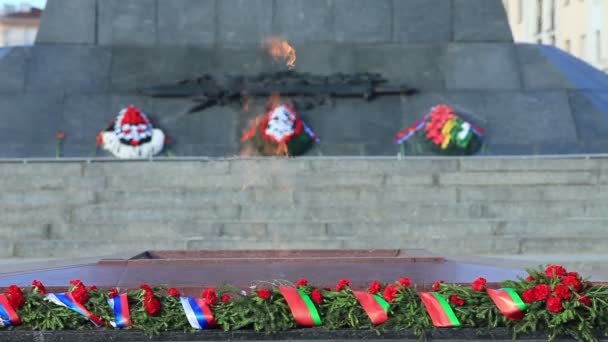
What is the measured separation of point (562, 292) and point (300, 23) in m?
13.7

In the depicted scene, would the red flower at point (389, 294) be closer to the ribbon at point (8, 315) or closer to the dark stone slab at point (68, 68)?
the ribbon at point (8, 315)

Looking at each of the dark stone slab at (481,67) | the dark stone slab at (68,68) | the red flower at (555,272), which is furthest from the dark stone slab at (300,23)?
the red flower at (555,272)

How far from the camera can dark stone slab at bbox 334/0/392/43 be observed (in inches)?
785

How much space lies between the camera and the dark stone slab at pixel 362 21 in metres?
19.9

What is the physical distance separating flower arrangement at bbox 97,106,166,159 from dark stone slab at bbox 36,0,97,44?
195cm

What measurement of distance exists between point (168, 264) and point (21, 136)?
1109cm

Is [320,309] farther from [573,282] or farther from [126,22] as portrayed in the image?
[126,22]

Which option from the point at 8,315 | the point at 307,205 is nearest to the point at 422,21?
the point at 307,205

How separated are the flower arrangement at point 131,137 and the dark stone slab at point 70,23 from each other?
1949 millimetres

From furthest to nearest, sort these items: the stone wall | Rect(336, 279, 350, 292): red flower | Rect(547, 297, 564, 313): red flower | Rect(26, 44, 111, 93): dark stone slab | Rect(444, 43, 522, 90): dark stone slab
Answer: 1. Rect(444, 43, 522, 90): dark stone slab
2. Rect(26, 44, 111, 93): dark stone slab
3. the stone wall
4. Rect(336, 279, 350, 292): red flower
5. Rect(547, 297, 564, 313): red flower

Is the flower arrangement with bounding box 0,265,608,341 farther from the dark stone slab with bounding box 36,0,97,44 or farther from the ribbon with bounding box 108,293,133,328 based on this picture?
the dark stone slab with bounding box 36,0,97,44

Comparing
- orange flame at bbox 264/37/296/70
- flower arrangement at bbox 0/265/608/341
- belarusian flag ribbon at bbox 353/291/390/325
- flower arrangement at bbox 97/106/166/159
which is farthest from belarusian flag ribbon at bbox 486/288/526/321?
orange flame at bbox 264/37/296/70

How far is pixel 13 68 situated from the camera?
19562mm

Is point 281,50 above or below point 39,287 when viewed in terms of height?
above
